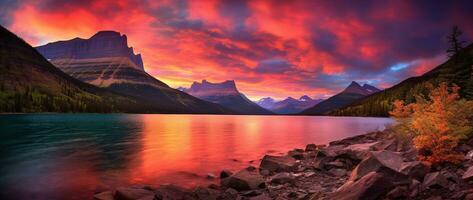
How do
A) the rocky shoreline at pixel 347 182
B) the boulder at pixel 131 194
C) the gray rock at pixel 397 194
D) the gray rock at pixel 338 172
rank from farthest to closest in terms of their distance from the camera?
1. the gray rock at pixel 338 172
2. the boulder at pixel 131 194
3. the rocky shoreline at pixel 347 182
4. the gray rock at pixel 397 194

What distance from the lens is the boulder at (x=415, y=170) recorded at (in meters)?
15.7

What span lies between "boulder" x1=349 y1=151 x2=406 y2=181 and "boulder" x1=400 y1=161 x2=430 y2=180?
337 millimetres

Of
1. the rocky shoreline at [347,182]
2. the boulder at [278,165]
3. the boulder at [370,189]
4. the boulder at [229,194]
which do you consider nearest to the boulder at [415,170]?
the rocky shoreline at [347,182]

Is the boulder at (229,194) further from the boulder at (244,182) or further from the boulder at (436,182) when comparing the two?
the boulder at (436,182)

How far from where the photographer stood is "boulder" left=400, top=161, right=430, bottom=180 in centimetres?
1569

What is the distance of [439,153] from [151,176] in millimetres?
23889

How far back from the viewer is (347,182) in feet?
50.2

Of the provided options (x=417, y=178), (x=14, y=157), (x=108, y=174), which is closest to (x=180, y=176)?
(x=108, y=174)

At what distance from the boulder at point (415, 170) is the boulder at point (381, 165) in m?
0.34

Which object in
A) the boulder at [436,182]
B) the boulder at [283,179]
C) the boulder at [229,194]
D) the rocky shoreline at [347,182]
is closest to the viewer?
the rocky shoreline at [347,182]

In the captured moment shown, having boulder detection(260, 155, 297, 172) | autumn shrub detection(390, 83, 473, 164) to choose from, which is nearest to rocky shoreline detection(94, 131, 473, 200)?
boulder detection(260, 155, 297, 172)

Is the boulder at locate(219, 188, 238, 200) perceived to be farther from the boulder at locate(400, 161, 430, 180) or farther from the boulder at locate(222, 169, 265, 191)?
the boulder at locate(400, 161, 430, 180)

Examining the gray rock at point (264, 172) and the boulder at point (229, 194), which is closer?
the boulder at point (229, 194)

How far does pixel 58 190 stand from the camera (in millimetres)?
21469
